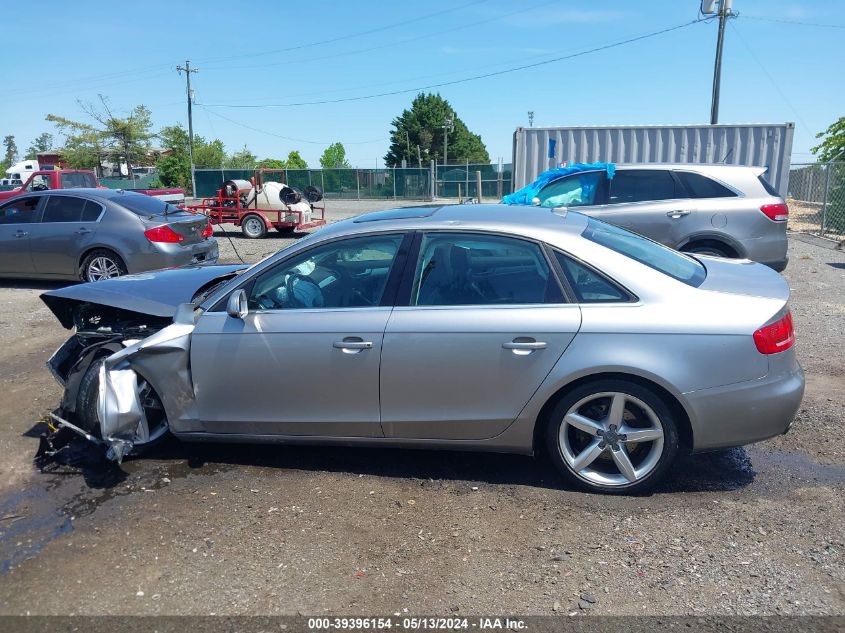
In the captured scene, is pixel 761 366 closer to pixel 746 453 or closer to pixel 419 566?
pixel 746 453

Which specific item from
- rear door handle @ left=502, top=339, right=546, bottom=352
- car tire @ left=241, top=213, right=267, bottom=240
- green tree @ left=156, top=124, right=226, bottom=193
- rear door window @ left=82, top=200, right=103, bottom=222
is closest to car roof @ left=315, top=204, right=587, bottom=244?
rear door handle @ left=502, top=339, right=546, bottom=352

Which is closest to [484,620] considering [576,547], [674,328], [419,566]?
[419,566]

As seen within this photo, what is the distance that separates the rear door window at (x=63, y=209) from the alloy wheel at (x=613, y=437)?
8.68 metres

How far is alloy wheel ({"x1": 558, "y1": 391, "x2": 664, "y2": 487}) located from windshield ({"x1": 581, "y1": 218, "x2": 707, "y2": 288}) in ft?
2.61

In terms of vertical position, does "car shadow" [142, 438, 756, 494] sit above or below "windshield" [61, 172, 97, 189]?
below

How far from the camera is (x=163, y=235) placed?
32.2ft

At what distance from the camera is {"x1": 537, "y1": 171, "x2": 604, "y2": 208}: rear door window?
30.2 feet

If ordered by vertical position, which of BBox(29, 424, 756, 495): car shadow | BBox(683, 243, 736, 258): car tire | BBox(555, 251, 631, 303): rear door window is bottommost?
BBox(29, 424, 756, 495): car shadow

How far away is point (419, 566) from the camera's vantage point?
3.30 metres

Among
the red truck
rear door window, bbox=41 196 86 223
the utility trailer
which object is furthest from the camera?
the red truck

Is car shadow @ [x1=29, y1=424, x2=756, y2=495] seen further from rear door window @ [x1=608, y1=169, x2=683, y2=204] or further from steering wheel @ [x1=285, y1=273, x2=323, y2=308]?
rear door window @ [x1=608, y1=169, x2=683, y2=204]

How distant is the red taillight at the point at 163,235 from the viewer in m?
9.73

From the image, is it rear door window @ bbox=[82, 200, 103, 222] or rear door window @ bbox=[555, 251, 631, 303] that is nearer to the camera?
rear door window @ bbox=[555, 251, 631, 303]

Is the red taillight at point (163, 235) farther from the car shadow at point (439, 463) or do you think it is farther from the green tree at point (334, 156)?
the green tree at point (334, 156)
